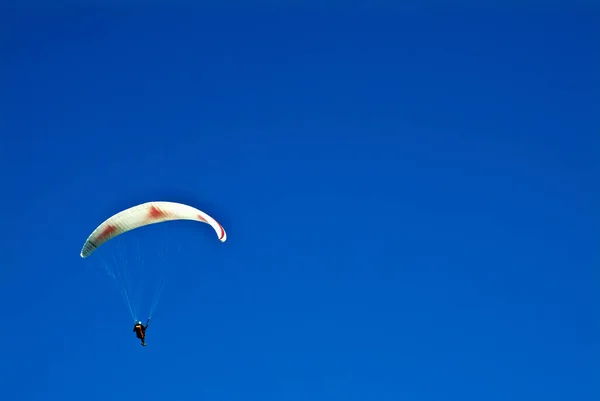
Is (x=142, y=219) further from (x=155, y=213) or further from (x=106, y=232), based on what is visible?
(x=106, y=232)

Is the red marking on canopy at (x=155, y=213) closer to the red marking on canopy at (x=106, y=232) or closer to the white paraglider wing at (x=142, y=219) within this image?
the white paraglider wing at (x=142, y=219)

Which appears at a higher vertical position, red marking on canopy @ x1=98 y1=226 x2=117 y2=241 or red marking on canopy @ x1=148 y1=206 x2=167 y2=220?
red marking on canopy @ x1=148 y1=206 x2=167 y2=220

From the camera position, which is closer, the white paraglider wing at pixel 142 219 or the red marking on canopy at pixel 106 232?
the white paraglider wing at pixel 142 219

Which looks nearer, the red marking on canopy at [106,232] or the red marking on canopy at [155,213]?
the red marking on canopy at [155,213]

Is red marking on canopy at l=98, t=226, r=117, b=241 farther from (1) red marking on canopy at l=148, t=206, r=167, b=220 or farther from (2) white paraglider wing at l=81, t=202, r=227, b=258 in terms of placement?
(1) red marking on canopy at l=148, t=206, r=167, b=220

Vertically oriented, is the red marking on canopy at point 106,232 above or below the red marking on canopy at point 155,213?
below

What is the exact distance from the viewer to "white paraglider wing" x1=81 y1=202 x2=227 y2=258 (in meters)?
35.2

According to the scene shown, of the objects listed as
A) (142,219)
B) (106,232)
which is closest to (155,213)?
(142,219)

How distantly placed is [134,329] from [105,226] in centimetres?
418

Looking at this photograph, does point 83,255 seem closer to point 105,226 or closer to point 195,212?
point 105,226

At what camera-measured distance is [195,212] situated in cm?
3531

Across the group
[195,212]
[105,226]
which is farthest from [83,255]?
[195,212]

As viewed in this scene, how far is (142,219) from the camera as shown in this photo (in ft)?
117

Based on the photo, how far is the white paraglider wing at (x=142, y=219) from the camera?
35219 mm
